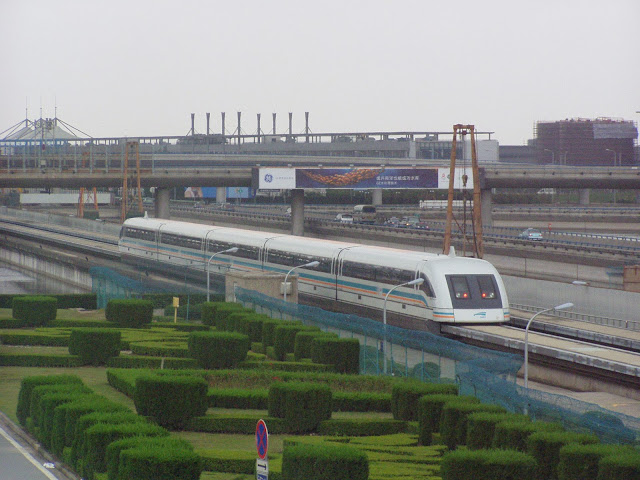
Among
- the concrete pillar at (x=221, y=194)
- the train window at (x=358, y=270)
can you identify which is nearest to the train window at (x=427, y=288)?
the train window at (x=358, y=270)

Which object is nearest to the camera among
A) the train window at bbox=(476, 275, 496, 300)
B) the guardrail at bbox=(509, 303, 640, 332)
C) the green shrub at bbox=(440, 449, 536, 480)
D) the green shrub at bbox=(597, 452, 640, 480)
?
the green shrub at bbox=(440, 449, 536, 480)

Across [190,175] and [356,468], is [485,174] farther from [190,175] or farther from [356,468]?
[356,468]

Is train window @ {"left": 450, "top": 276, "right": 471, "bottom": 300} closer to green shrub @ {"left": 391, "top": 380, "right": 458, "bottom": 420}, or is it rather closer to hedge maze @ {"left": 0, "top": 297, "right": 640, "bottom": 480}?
hedge maze @ {"left": 0, "top": 297, "right": 640, "bottom": 480}

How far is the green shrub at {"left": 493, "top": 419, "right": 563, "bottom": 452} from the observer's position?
2131 centimetres

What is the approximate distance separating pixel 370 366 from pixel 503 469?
58.1 ft

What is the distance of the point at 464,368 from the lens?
29469mm

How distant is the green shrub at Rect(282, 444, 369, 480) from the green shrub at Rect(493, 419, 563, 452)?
4219 mm

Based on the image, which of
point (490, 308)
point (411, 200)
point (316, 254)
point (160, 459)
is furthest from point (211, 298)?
point (411, 200)

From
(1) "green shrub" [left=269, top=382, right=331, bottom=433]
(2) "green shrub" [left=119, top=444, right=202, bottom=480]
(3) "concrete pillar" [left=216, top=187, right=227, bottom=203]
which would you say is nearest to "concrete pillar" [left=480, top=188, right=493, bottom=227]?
(3) "concrete pillar" [left=216, top=187, right=227, bottom=203]

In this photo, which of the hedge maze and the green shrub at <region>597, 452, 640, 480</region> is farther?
the hedge maze

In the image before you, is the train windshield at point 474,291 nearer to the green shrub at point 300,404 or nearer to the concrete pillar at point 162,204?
the green shrub at point 300,404

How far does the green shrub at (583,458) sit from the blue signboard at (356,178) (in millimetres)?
82567

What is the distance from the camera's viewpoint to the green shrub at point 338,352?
35.0m

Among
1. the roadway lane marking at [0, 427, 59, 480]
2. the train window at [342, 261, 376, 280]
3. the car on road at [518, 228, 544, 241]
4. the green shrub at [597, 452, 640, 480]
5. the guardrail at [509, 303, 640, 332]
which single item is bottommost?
the roadway lane marking at [0, 427, 59, 480]
